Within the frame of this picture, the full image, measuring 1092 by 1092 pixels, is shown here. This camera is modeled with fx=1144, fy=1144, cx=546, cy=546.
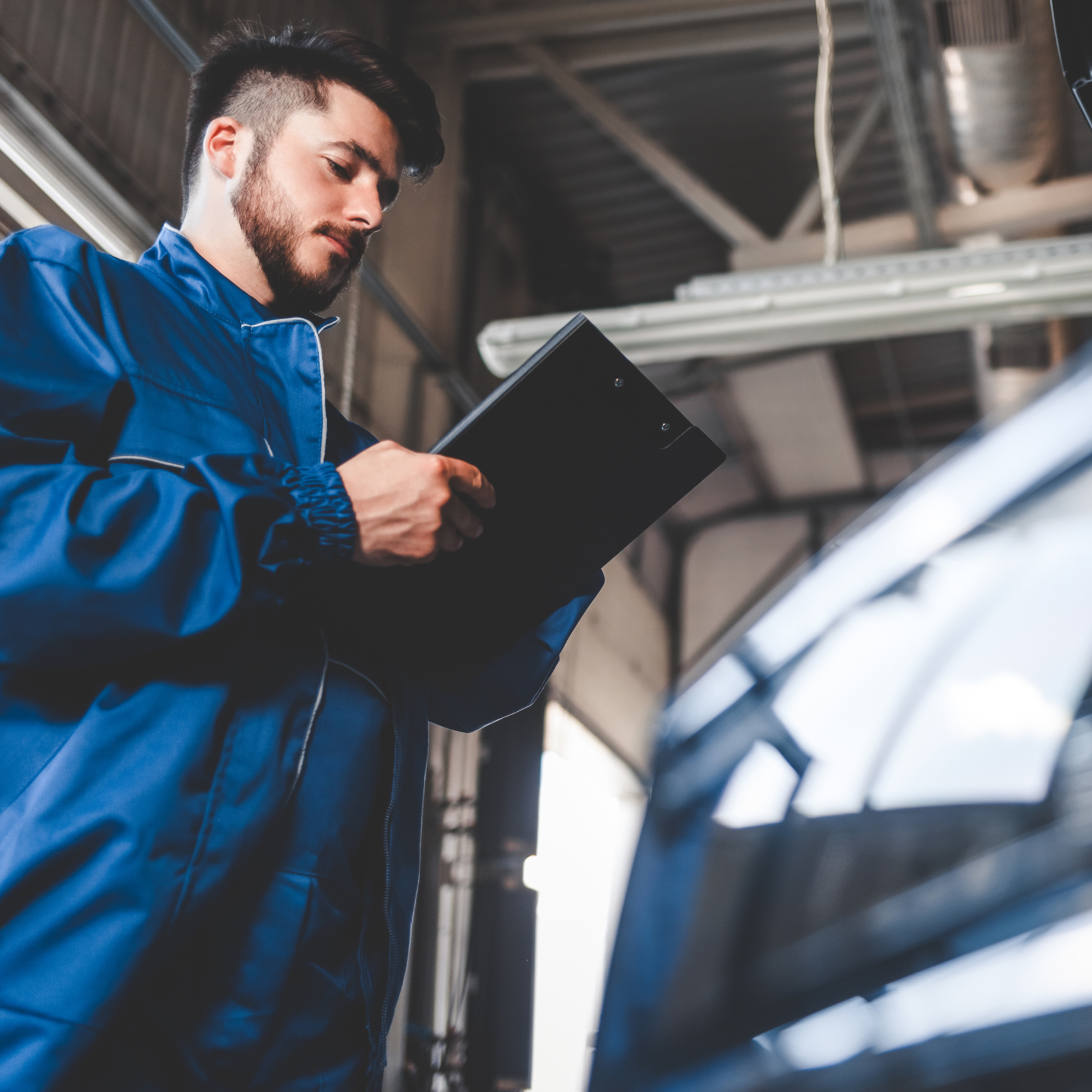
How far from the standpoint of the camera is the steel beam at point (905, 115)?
4074 millimetres

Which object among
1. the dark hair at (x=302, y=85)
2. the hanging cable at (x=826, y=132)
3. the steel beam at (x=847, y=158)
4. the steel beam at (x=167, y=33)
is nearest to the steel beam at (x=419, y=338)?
the steel beam at (x=167, y=33)

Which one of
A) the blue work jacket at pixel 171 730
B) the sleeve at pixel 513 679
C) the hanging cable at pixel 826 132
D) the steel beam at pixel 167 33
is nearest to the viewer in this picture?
the blue work jacket at pixel 171 730

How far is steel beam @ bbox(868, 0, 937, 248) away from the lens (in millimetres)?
4074

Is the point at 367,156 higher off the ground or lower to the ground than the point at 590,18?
lower

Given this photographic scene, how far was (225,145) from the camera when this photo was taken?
1181mm

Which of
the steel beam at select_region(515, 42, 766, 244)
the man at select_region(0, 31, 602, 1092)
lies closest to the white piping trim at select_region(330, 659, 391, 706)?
the man at select_region(0, 31, 602, 1092)

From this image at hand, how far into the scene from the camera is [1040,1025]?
0.81m

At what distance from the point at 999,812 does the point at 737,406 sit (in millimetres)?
6384

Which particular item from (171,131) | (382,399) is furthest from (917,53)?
(171,131)

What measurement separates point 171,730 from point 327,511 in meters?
0.18

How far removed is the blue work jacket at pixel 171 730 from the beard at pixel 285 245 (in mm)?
196

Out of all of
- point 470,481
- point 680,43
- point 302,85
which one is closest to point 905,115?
point 680,43

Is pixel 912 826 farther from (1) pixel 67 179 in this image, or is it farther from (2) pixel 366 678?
(1) pixel 67 179

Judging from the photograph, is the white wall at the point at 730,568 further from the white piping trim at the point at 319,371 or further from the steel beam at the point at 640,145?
the white piping trim at the point at 319,371
